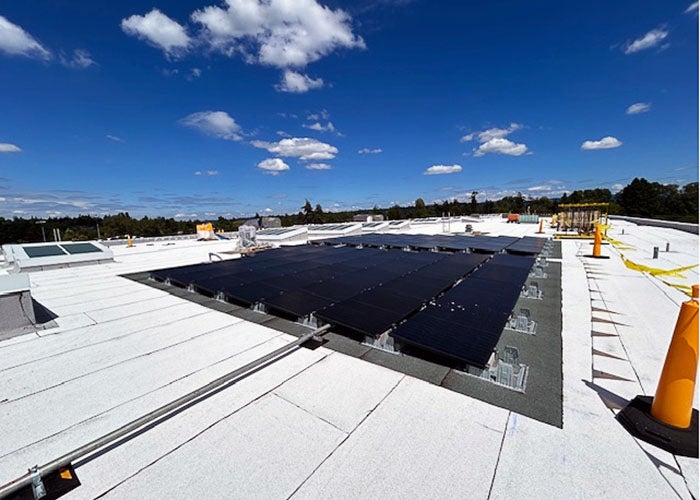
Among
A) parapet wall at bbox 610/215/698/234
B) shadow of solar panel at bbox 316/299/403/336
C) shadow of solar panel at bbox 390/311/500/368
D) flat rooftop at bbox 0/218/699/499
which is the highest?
parapet wall at bbox 610/215/698/234

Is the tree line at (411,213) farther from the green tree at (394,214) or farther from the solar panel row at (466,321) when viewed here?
the solar panel row at (466,321)

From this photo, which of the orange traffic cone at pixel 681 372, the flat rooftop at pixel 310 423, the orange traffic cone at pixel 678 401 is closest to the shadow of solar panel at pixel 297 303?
the flat rooftop at pixel 310 423

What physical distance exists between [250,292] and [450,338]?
17.2ft

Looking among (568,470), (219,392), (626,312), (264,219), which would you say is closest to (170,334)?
(219,392)

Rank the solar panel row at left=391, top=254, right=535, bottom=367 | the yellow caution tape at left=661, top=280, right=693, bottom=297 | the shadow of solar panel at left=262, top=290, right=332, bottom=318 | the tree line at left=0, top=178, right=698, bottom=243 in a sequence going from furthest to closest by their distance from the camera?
the tree line at left=0, top=178, right=698, bottom=243
the yellow caution tape at left=661, top=280, right=693, bottom=297
the shadow of solar panel at left=262, top=290, right=332, bottom=318
the solar panel row at left=391, top=254, right=535, bottom=367

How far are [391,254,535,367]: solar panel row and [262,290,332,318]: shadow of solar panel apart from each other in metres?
2.14

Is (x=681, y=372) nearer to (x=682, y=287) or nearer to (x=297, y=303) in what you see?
(x=297, y=303)

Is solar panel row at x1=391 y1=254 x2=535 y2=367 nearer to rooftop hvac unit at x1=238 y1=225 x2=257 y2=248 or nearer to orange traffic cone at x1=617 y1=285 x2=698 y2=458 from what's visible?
orange traffic cone at x1=617 y1=285 x2=698 y2=458

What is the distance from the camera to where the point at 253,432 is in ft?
10.7

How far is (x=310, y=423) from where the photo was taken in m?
3.38

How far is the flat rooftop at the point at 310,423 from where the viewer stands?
2627 millimetres

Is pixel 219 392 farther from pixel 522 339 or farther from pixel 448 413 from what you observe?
pixel 522 339

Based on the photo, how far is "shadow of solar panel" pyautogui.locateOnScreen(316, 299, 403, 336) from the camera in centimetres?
507

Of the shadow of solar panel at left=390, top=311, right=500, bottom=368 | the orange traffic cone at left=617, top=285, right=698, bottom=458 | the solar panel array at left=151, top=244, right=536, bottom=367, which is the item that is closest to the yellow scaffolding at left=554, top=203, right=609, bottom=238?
the solar panel array at left=151, top=244, right=536, bottom=367
